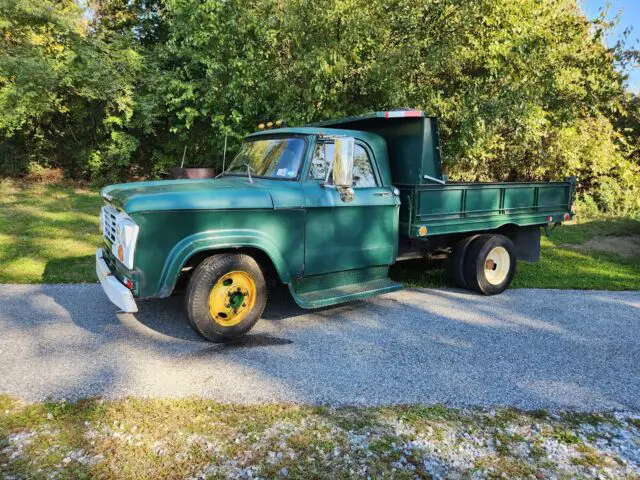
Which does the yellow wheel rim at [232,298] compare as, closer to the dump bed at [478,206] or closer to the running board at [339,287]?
the running board at [339,287]

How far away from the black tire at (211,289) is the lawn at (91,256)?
2943 mm

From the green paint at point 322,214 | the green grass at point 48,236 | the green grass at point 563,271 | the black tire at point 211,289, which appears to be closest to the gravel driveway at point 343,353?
the black tire at point 211,289

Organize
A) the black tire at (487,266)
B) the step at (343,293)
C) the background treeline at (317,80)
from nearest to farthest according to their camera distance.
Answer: the step at (343,293) → the black tire at (487,266) → the background treeline at (317,80)

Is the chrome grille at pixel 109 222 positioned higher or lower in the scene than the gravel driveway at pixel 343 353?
higher

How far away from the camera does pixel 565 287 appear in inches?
268

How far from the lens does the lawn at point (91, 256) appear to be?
22.7 feet

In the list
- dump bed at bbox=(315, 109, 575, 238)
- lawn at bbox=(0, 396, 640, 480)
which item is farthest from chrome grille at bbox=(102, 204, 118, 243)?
dump bed at bbox=(315, 109, 575, 238)

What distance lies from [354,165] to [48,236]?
680 cm

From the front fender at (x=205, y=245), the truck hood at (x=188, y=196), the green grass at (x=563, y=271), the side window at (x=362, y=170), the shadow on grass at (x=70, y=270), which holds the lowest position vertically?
the shadow on grass at (x=70, y=270)

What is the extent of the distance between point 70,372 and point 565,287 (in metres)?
6.20

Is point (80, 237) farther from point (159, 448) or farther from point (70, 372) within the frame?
point (159, 448)

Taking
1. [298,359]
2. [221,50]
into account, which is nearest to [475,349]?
[298,359]

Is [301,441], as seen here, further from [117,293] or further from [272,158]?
[272,158]

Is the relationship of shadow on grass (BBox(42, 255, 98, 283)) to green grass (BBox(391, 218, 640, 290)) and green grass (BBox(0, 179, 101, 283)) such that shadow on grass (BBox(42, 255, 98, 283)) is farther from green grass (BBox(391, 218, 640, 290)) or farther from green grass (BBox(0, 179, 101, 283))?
green grass (BBox(391, 218, 640, 290))
